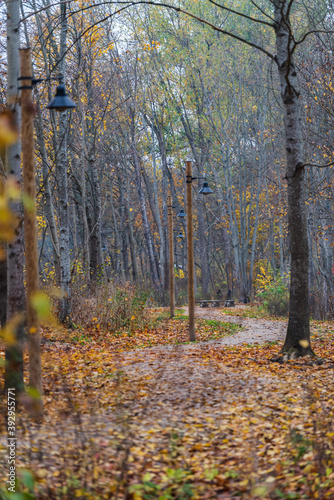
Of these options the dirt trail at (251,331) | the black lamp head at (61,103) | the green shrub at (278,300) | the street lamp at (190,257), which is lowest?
the dirt trail at (251,331)

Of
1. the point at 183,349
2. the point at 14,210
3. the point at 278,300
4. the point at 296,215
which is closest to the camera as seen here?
the point at 14,210

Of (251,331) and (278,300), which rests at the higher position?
(278,300)

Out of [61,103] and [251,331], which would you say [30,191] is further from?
[251,331]

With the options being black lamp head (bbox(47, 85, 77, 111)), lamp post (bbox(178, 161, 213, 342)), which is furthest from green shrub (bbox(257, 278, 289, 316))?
black lamp head (bbox(47, 85, 77, 111))

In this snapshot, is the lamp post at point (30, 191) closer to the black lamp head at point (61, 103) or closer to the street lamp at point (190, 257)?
the black lamp head at point (61, 103)

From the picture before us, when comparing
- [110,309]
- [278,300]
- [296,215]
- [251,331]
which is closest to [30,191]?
[296,215]

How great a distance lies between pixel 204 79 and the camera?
68.9 feet

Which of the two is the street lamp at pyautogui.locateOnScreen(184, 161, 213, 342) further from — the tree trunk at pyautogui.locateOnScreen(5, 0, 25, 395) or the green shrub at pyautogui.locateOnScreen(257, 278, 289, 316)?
the green shrub at pyautogui.locateOnScreen(257, 278, 289, 316)

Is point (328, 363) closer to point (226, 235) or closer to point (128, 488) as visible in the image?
point (128, 488)

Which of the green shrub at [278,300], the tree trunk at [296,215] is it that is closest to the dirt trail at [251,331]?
the green shrub at [278,300]

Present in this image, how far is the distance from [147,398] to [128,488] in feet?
8.08

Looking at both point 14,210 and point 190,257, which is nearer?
point 14,210

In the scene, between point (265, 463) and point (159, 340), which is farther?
point (159, 340)

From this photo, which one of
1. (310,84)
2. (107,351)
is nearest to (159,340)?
(107,351)
